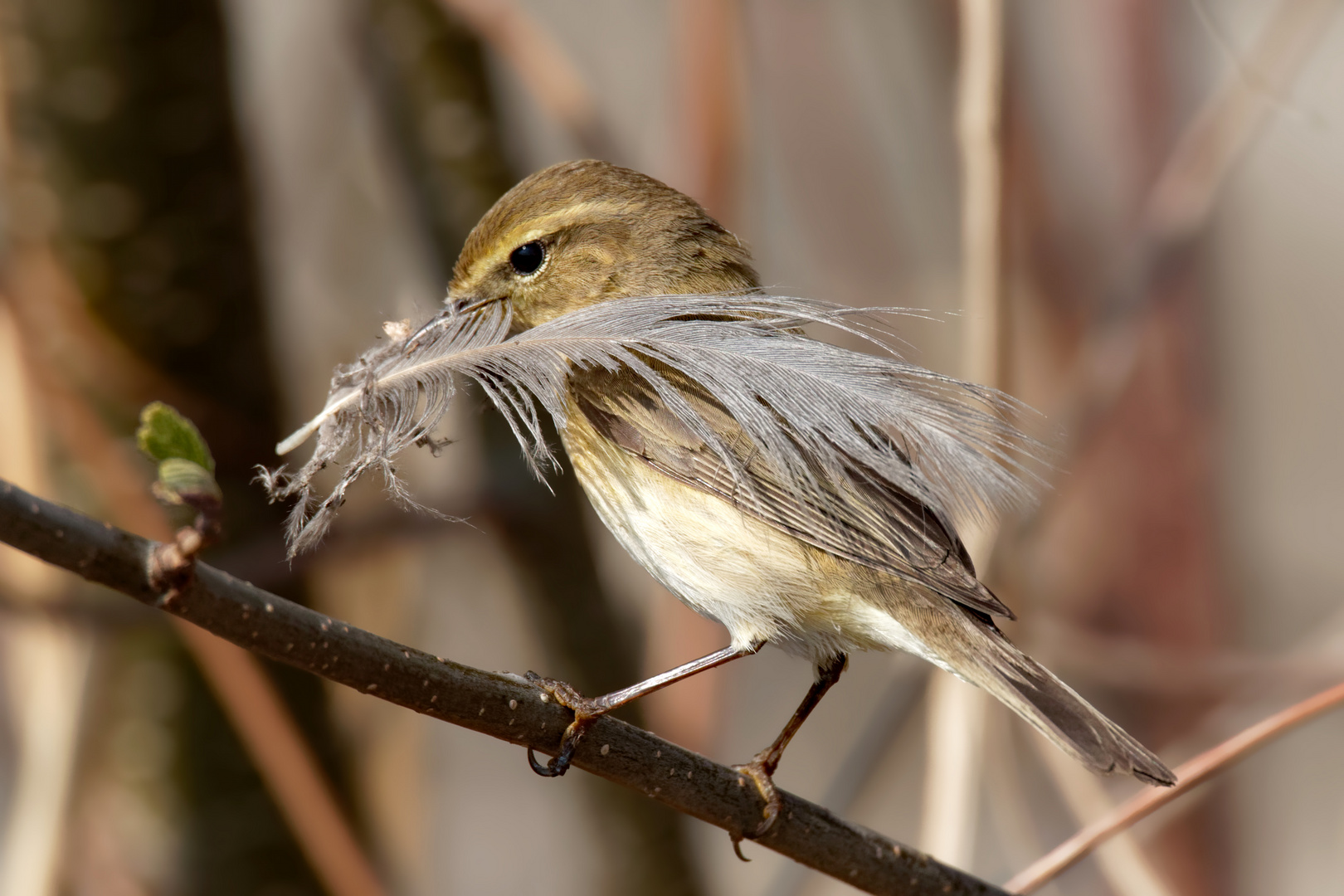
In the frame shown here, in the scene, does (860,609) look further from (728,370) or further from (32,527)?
(32,527)

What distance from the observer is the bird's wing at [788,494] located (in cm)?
134

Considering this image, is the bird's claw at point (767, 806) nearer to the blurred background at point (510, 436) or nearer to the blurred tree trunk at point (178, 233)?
the blurred background at point (510, 436)

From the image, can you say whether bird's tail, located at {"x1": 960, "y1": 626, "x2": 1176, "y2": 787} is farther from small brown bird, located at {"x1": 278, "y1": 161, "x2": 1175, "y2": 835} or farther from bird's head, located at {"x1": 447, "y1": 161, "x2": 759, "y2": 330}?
bird's head, located at {"x1": 447, "y1": 161, "x2": 759, "y2": 330}

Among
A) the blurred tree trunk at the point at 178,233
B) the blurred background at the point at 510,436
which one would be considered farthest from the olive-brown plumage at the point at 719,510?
the blurred tree trunk at the point at 178,233

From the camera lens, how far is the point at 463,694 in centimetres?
98

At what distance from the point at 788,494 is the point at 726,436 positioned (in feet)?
0.35

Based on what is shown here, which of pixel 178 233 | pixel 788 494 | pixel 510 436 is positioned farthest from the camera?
pixel 510 436

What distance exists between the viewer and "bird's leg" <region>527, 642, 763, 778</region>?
1110 mm

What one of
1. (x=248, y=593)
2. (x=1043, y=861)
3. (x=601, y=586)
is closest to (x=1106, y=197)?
(x=601, y=586)

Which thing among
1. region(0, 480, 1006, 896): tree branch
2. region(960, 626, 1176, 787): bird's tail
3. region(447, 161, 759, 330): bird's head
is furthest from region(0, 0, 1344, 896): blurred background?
region(0, 480, 1006, 896): tree branch

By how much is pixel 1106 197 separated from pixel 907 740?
5.81 feet

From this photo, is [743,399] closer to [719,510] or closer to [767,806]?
[719,510]

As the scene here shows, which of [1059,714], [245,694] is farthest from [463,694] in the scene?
[245,694]

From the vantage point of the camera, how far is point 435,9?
2.37 metres
